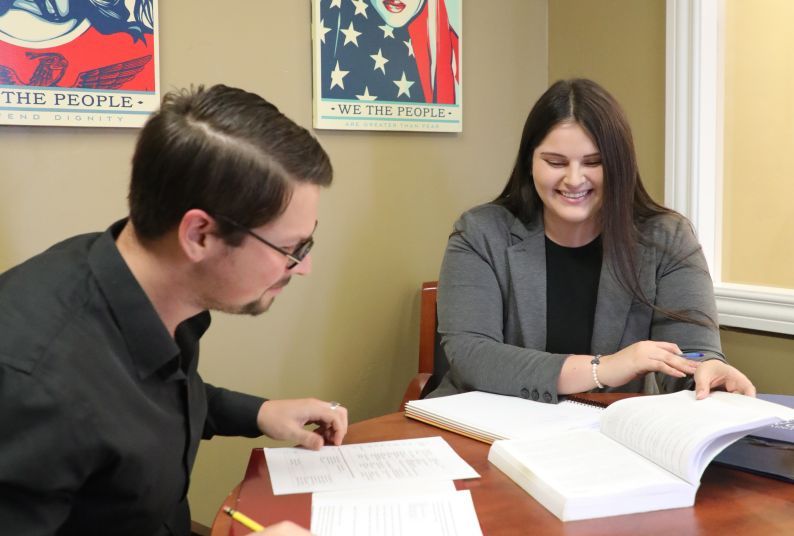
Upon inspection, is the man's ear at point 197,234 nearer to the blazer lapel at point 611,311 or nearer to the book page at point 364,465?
the book page at point 364,465

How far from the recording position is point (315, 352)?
93.6 inches

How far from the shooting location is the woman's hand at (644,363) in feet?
4.96

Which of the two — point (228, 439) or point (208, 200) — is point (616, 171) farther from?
point (228, 439)

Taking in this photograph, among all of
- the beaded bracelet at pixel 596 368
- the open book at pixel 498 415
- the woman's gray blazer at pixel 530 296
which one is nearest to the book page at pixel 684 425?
the open book at pixel 498 415

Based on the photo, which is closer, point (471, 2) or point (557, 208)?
point (557, 208)

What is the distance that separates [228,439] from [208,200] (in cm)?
134

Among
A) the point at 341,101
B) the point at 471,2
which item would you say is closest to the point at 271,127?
the point at 341,101

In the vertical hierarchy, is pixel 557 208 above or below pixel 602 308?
above

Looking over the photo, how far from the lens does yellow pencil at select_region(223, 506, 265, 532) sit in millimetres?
1012

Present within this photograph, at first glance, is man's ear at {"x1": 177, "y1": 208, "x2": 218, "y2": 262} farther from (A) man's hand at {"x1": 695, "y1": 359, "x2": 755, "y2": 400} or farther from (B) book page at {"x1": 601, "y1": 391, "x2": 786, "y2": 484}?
(A) man's hand at {"x1": 695, "y1": 359, "x2": 755, "y2": 400}

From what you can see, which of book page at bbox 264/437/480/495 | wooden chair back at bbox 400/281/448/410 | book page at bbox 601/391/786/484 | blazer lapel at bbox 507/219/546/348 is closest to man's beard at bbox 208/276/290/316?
book page at bbox 264/437/480/495

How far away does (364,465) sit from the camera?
1.24 metres

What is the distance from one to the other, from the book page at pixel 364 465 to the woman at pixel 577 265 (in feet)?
1.33

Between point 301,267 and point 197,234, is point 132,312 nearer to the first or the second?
point 197,234
